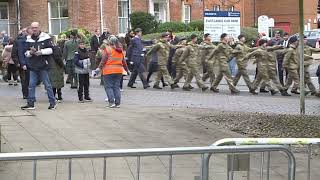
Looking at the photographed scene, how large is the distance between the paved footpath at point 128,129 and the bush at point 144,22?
1692cm

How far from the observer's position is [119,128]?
32.0 ft

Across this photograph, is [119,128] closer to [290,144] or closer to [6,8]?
[290,144]

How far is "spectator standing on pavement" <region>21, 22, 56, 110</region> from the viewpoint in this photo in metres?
11.8

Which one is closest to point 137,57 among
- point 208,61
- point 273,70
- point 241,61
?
point 208,61

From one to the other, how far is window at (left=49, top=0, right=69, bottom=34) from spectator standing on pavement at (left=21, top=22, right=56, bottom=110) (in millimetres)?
21756

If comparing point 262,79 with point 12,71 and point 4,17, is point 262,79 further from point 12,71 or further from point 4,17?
point 4,17

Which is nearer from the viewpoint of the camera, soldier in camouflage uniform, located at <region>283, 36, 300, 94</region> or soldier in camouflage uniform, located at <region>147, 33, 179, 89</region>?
soldier in camouflage uniform, located at <region>283, 36, 300, 94</region>

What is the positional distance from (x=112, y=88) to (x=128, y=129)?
3.35 m

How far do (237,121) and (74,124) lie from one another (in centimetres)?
295

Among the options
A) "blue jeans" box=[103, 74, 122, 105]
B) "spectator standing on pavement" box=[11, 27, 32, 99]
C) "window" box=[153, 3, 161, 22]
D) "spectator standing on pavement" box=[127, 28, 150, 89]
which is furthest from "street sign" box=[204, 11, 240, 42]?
"window" box=[153, 3, 161, 22]

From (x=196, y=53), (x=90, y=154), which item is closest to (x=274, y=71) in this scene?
(x=196, y=53)

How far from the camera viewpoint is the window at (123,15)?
35188 millimetres

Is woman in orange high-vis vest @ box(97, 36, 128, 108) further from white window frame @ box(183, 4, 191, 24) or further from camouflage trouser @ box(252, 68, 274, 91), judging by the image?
white window frame @ box(183, 4, 191, 24)

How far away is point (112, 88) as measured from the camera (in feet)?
42.4
